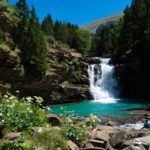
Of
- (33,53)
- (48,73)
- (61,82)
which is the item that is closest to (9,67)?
(33,53)

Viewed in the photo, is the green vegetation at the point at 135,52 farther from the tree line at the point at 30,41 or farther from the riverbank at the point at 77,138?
the riverbank at the point at 77,138

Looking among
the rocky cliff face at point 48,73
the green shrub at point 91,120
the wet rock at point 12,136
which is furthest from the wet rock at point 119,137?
the rocky cliff face at point 48,73

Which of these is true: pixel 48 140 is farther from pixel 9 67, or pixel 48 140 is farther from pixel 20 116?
pixel 9 67

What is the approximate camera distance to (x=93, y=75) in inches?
2753

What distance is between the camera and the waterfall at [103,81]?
222 feet

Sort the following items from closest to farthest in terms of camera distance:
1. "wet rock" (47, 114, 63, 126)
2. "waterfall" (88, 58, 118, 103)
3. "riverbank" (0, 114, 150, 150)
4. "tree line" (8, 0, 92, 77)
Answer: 1. "riverbank" (0, 114, 150, 150)
2. "wet rock" (47, 114, 63, 126)
3. "tree line" (8, 0, 92, 77)
4. "waterfall" (88, 58, 118, 103)

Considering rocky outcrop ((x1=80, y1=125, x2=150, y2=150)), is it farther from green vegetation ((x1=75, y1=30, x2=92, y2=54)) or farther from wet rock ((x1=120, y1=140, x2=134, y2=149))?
green vegetation ((x1=75, y1=30, x2=92, y2=54))

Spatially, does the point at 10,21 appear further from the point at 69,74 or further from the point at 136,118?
the point at 136,118

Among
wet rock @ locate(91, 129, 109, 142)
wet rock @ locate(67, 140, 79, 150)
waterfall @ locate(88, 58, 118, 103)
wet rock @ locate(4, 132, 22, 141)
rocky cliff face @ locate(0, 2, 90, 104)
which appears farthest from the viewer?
waterfall @ locate(88, 58, 118, 103)

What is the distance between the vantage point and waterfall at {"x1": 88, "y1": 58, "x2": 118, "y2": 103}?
222ft

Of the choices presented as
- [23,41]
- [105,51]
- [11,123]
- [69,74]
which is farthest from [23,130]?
[105,51]

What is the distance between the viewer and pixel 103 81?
69812mm

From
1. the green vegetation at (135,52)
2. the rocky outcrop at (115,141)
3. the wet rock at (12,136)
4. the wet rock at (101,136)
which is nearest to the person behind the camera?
the wet rock at (12,136)

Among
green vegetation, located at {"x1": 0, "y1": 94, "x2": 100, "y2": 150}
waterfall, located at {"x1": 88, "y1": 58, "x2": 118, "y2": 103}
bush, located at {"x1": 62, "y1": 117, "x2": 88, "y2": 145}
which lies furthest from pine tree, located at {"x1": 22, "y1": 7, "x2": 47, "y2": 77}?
bush, located at {"x1": 62, "y1": 117, "x2": 88, "y2": 145}
